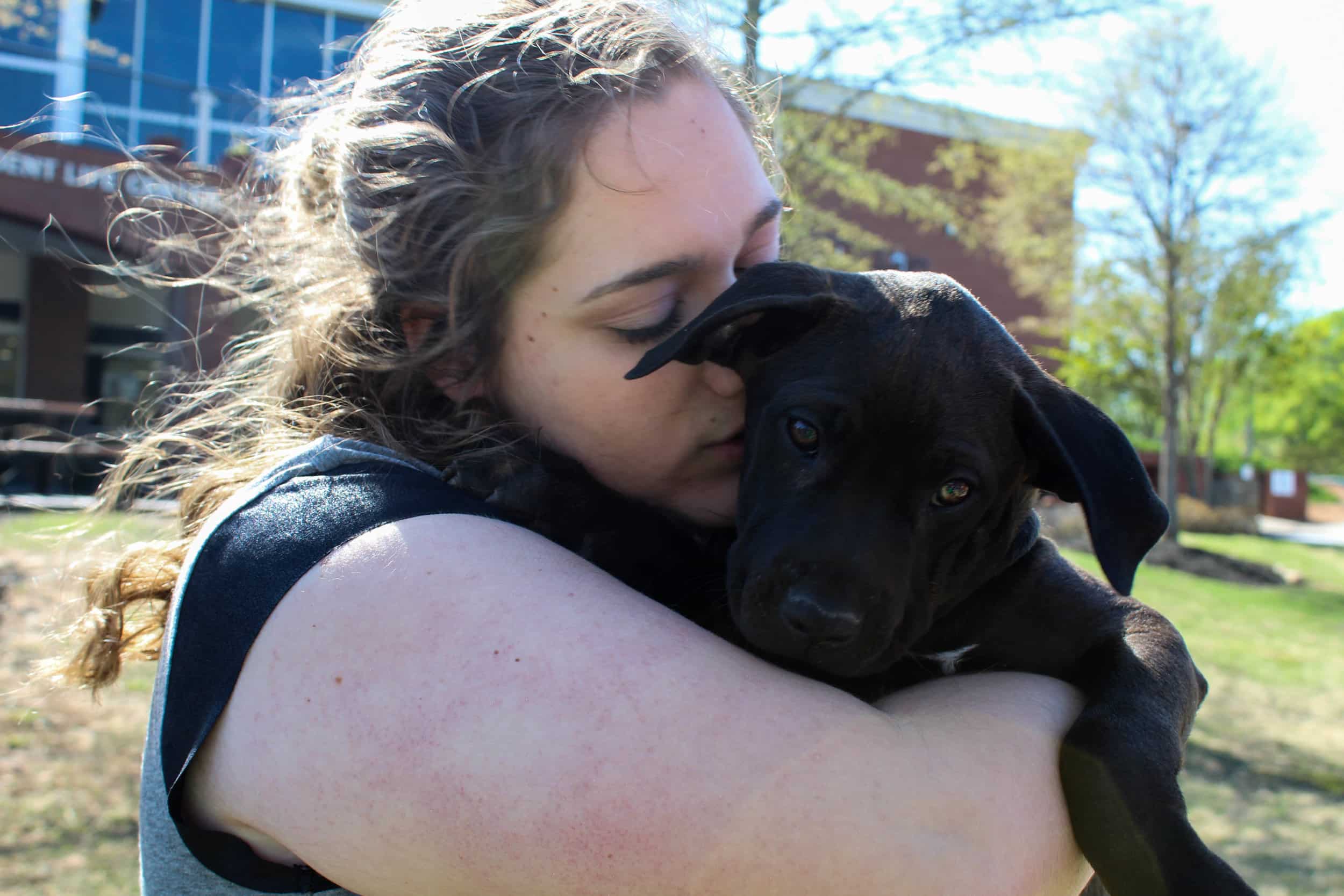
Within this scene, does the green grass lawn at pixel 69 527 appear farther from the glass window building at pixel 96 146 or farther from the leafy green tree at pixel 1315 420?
the leafy green tree at pixel 1315 420

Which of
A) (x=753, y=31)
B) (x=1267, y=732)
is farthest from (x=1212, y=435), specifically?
(x=753, y=31)

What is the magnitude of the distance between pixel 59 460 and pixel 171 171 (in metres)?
13.1

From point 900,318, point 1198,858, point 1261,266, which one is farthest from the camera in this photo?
point 1261,266

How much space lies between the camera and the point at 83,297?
22.2 m

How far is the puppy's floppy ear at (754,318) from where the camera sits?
6.34 ft

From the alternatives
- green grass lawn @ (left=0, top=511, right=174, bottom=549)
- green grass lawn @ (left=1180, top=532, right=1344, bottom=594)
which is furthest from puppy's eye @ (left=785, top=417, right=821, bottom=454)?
green grass lawn @ (left=1180, top=532, right=1344, bottom=594)

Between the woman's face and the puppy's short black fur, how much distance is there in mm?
91

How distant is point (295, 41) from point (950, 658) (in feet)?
76.2

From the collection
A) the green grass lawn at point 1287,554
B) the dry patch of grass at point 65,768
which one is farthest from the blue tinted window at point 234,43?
the green grass lawn at point 1287,554

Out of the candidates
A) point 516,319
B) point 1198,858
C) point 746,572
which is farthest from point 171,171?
point 1198,858

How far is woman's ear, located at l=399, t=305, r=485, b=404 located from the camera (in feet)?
7.36

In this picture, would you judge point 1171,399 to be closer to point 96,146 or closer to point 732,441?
point 96,146

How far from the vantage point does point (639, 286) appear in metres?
2.02

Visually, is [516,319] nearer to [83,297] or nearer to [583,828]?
[583,828]
